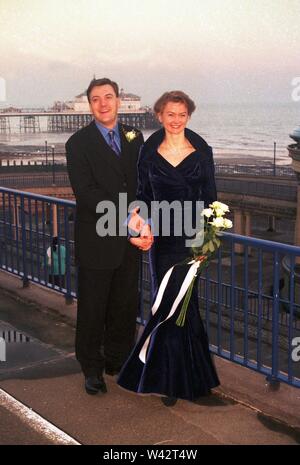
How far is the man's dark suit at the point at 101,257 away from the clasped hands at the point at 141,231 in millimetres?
202

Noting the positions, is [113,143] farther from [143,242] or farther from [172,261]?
[172,261]

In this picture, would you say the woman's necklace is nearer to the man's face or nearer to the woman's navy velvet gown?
the woman's navy velvet gown

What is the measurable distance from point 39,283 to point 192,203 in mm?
3440

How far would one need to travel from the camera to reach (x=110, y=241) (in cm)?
439

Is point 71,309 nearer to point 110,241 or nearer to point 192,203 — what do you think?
point 110,241

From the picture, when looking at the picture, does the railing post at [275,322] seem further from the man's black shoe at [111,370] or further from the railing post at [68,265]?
the railing post at [68,265]

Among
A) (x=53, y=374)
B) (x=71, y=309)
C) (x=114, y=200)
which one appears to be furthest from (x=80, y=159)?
(x=71, y=309)

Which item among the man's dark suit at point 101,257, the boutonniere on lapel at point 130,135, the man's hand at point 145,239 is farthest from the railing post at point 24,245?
the man's hand at point 145,239

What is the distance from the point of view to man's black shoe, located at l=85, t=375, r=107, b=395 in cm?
452

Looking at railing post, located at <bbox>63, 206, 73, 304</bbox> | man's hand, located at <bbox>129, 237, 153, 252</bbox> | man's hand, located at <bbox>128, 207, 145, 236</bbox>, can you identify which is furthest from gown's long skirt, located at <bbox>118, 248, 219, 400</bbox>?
railing post, located at <bbox>63, 206, 73, 304</bbox>

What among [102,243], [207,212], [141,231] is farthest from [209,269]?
[207,212]

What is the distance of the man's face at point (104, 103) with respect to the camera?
13.7ft

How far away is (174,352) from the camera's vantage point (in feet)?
14.0

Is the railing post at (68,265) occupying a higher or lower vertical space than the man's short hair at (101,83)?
lower
